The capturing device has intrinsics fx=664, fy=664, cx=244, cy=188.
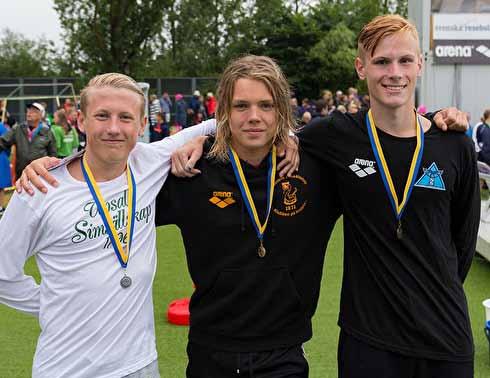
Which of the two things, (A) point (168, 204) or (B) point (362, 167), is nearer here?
(B) point (362, 167)

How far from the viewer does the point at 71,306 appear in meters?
2.68

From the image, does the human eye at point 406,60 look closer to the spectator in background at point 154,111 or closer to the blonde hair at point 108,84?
the blonde hair at point 108,84

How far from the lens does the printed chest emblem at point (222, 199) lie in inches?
117

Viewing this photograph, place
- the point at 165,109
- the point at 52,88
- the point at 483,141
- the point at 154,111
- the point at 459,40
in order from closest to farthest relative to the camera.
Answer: the point at 483,141 → the point at 459,40 → the point at 154,111 → the point at 165,109 → the point at 52,88

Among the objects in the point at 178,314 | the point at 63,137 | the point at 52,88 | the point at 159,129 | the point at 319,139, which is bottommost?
the point at 178,314

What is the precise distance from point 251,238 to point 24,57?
61.0 metres

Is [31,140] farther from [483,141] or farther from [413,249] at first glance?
[413,249]

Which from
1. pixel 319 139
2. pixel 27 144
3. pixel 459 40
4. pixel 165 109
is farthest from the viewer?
pixel 165 109

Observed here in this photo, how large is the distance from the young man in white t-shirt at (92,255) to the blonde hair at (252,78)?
39cm

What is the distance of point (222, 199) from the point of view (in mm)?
2969

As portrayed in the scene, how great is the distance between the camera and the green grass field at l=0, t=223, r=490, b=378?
511cm

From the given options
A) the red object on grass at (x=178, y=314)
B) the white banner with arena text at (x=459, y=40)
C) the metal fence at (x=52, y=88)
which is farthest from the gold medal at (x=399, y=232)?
the metal fence at (x=52, y=88)

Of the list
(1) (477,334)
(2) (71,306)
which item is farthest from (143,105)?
(1) (477,334)

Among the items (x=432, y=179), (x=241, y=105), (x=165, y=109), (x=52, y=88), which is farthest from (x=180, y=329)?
(x=52, y=88)
